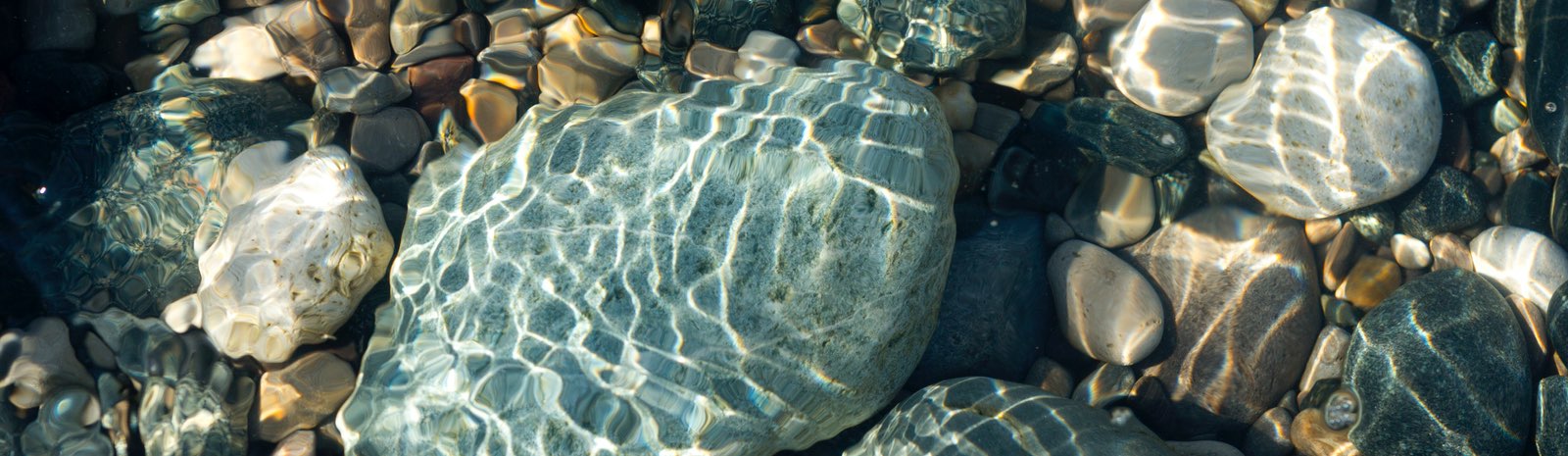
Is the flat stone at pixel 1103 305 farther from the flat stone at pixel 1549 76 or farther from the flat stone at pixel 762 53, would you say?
the flat stone at pixel 1549 76

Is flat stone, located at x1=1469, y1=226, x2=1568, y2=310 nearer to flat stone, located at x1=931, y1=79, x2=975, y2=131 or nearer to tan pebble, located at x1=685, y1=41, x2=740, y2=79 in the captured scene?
flat stone, located at x1=931, y1=79, x2=975, y2=131

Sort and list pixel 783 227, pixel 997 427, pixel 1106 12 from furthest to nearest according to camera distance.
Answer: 1. pixel 1106 12
2. pixel 997 427
3. pixel 783 227

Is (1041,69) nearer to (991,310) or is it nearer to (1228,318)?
(991,310)

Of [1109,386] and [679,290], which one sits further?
[1109,386]

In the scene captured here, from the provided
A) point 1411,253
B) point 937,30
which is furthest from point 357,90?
point 1411,253

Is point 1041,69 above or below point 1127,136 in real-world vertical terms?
above

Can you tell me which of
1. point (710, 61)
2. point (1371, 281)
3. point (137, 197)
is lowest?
point (1371, 281)

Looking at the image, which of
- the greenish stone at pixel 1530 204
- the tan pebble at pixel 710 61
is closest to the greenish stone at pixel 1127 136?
the greenish stone at pixel 1530 204
